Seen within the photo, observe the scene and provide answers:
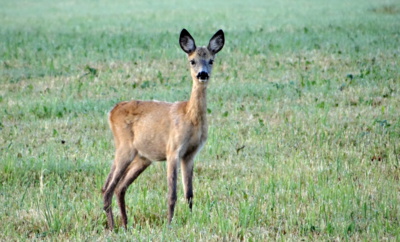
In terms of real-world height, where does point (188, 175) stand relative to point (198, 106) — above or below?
below

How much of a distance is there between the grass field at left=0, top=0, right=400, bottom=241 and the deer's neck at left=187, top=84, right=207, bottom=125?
3.01ft

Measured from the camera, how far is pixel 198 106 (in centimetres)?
825

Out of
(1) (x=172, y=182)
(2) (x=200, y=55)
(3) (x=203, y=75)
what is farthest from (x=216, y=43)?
(1) (x=172, y=182)

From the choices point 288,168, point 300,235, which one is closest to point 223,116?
point 288,168

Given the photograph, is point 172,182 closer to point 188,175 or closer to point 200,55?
point 188,175

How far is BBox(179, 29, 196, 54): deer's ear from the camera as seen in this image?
842 cm

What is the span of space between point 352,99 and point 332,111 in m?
1.27

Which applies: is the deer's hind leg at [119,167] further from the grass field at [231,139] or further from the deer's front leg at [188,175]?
the deer's front leg at [188,175]

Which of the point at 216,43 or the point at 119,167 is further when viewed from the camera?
the point at 216,43

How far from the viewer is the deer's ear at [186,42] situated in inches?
332

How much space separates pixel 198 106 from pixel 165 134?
47 cm

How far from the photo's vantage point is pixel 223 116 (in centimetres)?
1354

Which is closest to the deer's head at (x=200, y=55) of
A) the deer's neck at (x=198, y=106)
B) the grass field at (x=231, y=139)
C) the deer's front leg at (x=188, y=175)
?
the deer's neck at (x=198, y=106)

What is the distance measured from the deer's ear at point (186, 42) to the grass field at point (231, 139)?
1.68 metres
